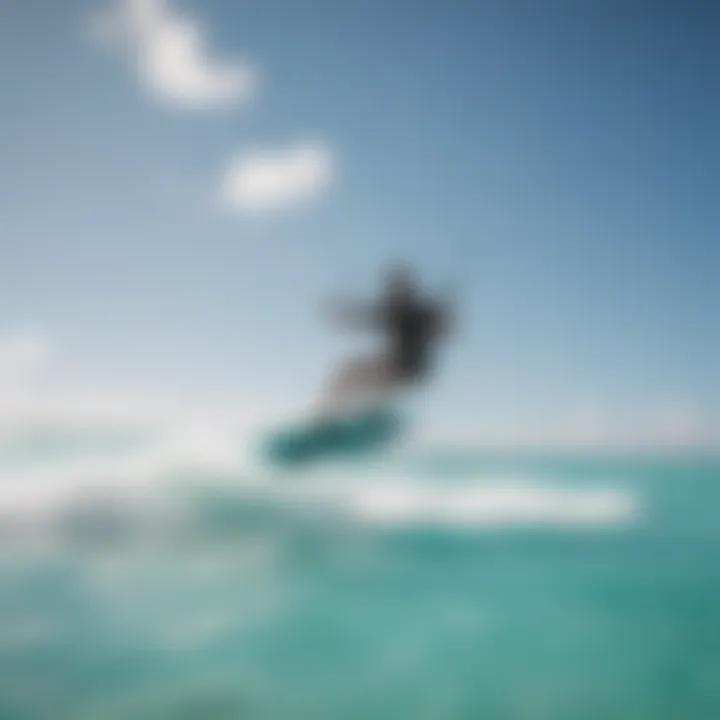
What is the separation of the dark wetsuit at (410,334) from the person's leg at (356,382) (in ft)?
0.13

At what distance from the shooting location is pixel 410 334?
7.88 feet

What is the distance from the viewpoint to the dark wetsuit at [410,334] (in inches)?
93.1

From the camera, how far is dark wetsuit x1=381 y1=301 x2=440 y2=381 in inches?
93.1

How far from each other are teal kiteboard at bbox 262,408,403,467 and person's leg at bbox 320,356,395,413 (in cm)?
5

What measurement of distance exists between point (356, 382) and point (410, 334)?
8.7 inches

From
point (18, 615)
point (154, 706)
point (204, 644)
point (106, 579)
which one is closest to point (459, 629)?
point (204, 644)

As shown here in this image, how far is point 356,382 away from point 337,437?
0.17 m

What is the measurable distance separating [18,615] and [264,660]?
718mm

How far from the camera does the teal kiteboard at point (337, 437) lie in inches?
91.8

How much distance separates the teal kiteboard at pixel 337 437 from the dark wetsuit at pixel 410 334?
14cm

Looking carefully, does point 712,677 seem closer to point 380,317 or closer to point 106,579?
point 380,317

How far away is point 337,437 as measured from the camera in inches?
93.4

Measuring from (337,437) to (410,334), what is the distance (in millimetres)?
381

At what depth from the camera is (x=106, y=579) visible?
230cm
